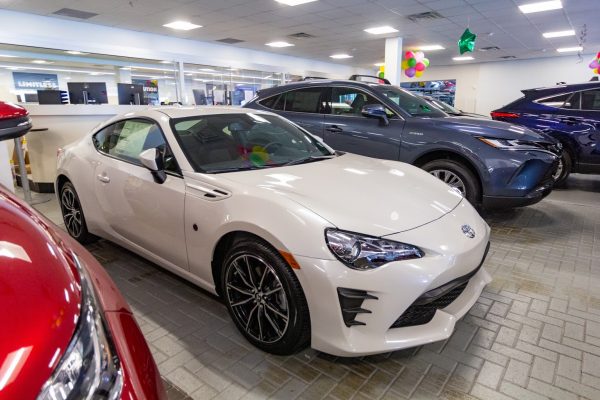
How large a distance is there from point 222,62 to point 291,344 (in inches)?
528

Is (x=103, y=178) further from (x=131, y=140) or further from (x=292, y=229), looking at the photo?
(x=292, y=229)

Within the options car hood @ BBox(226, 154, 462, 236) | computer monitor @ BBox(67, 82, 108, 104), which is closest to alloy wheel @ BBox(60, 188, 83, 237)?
car hood @ BBox(226, 154, 462, 236)

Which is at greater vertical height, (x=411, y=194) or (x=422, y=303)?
(x=411, y=194)

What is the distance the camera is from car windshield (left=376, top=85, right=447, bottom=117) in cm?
422

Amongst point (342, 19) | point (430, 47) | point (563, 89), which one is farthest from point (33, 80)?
point (563, 89)

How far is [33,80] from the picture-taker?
50.0 ft

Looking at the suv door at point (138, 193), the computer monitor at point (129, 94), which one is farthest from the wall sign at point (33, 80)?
the suv door at point (138, 193)

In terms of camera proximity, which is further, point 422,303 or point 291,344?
point 291,344

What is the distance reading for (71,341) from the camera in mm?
731

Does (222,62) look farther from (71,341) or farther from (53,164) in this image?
(71,341)

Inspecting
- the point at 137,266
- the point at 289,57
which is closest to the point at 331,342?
the point at 137,266

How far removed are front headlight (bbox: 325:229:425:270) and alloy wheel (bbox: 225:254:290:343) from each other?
33cm

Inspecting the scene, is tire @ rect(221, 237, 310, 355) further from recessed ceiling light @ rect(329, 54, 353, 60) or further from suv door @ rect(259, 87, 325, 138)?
recessed ceiling light @ rect(329, 54, 353, 60)

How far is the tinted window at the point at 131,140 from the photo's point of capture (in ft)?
8.03
